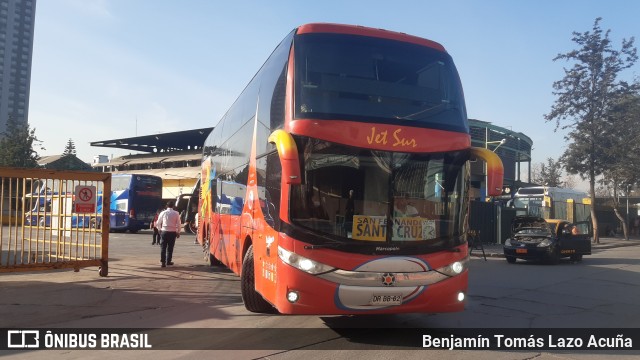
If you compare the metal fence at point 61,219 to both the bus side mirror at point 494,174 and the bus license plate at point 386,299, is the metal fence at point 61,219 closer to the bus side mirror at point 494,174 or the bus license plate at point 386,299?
the bus license plate at point 386,299

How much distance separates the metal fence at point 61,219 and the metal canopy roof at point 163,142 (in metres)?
43.7

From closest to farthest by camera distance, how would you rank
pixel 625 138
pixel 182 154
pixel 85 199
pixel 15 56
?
pixel 85 199 → pixel 625 138 → pixel 182 154 → pixel 15 56

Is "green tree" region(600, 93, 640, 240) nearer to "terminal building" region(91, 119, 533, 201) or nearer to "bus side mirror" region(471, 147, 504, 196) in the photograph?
"terminal building" region(91, 119, 533, 201)

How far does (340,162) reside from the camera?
662 cm

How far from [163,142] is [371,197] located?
5940 cm

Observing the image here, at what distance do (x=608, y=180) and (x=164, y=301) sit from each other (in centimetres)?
3294

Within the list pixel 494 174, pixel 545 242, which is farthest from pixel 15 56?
pixel 494 174

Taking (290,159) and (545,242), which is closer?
(290,159)

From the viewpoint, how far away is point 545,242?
1822cm

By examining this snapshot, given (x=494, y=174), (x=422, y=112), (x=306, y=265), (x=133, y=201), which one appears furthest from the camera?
(x=133, y=201)

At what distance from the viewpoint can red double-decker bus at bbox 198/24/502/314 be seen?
6363 millimetres

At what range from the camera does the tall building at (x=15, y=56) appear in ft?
480

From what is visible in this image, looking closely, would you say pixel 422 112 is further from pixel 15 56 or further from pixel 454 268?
pixel 15 56

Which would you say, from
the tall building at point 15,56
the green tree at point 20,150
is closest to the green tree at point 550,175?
the green tree at point 20,150
